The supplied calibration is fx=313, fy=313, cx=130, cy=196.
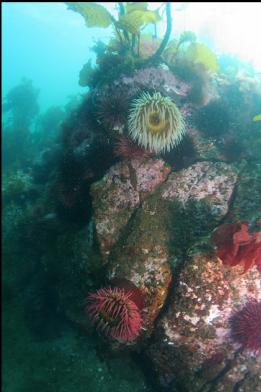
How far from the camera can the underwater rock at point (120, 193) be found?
19.7ft

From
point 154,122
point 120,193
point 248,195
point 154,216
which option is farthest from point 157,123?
point 248,195

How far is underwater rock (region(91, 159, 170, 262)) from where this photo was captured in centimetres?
599

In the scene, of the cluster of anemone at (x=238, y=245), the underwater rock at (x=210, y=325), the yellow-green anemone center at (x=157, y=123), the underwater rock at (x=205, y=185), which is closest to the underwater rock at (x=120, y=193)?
the underwater rock at (x=205, y=185)

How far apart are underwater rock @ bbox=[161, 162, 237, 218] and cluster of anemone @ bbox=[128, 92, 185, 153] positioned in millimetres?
825

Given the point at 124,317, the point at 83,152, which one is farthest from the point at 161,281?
the point at 83,152

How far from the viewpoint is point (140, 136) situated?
19.2 ft

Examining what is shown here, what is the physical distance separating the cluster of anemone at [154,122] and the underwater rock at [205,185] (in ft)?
2.71

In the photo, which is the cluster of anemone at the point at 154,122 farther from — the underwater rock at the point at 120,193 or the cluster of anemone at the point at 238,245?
the cluster of anemone at the point at 238,245

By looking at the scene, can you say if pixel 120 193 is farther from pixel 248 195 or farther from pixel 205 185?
pixel 248 195

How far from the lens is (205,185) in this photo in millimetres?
6133

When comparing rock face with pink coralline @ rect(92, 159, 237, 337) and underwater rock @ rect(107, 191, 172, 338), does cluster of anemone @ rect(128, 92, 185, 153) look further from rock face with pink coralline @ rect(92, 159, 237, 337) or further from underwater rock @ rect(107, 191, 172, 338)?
underwater rock @ rect(107, 191, 172, 338)

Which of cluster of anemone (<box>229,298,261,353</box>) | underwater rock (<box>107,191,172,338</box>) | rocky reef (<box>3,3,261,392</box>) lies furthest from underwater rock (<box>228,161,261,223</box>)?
cluster of anemone (<box>229,298,261,353</box>)

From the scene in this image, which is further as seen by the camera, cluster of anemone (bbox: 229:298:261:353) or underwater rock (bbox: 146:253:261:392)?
underwater rock (bbox: 146:253:261:392)

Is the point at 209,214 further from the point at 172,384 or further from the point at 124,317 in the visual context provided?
the point at 172,384
